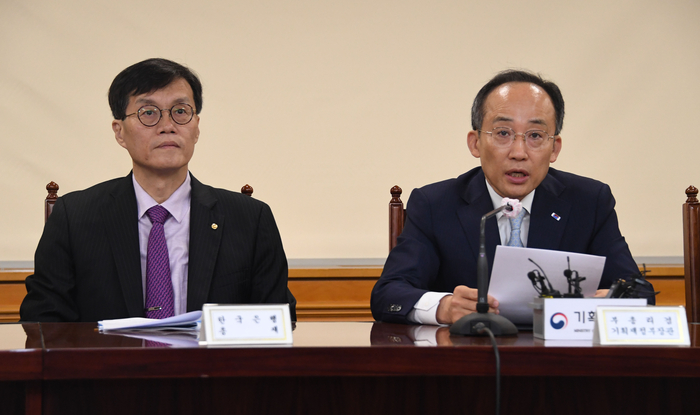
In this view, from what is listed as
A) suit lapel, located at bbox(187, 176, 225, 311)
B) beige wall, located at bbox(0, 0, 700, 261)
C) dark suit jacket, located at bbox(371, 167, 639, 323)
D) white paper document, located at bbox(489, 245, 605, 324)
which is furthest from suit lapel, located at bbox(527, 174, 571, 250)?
beige wall, located at bbox(0, 0, 700, 261)

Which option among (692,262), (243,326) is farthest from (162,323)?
(692,262)

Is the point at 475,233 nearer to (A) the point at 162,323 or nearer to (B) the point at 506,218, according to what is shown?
(B) the point at 506,218

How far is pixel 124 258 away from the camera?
1.79 m

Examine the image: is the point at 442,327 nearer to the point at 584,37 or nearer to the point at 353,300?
the point at 353,300

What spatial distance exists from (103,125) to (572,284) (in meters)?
2.58

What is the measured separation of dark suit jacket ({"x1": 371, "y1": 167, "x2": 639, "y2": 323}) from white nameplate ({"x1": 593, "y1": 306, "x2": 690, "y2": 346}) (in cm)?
70

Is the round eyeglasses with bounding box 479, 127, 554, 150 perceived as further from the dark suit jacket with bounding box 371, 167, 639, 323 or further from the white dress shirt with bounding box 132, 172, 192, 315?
the white dress shirt with bounding box 132, 172, 192, 315

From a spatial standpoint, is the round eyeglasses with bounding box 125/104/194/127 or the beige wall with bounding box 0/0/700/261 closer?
the round eyeglasses with bounding box 125/104/194/127

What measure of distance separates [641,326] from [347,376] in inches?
20.4

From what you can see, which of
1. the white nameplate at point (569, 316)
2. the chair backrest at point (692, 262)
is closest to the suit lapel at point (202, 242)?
the white nameplate at point (569, 316)

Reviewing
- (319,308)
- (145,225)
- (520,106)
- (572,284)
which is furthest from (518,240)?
(319,308)

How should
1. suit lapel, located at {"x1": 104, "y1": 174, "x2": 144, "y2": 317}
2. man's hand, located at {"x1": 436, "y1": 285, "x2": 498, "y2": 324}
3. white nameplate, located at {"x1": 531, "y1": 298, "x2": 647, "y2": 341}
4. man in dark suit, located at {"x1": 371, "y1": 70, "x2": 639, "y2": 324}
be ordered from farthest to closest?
1. man in dark suit, located at {"x1": 371, "y1": 70, "x2": 639, "y2": 324}
2. suit lapel, located at {"x1": 104, "y1": 174, "x2": 144, "y2": 317}
3. man's hand, located at {"x1": 436, "y1": 285, "x2": 498, "y2": 324}
4. white nameplate, located at {"x1": 531, "y1": 298, "x2": 647, "y2": 341}

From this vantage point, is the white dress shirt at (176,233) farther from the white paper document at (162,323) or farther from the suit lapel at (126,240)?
the white paper document at (162,323)

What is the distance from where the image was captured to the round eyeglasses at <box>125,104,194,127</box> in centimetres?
188
